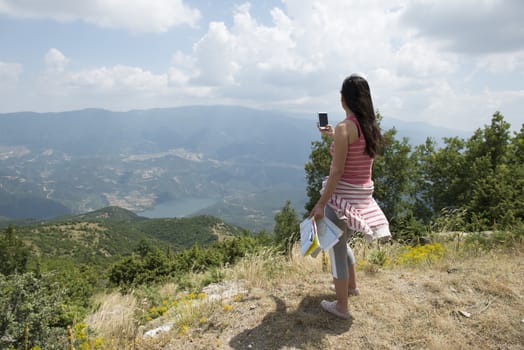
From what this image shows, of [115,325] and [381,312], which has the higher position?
[381,312]

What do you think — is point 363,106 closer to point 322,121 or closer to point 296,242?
point 322,121

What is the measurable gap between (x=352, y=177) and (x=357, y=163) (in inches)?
5.1

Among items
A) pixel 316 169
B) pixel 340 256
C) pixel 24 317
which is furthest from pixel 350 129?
pixel 316 169

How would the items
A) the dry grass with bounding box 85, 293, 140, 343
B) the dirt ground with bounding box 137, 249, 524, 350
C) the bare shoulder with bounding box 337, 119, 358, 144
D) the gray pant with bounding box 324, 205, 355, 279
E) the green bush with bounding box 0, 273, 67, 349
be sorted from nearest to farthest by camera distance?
the bare shoulder with bounding box 337, 119, 358, 144 < the dirt ground with bounding box 137, 249, 524, 350 < the gray pant with bounding box 324, 205, 355, 279 < the green bush with bounding box 0, 273, 67, 349 < the dry grass with bounding box 85, 293, 140, 343

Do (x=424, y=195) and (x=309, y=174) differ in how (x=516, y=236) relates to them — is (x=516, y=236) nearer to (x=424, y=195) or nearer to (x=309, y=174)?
(x=309, y=174)

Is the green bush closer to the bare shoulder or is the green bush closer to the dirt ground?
the dirt ground

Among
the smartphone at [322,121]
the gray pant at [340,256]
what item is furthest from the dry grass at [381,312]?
the smartphone at [322,121]

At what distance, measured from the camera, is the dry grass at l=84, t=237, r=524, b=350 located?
2639mm

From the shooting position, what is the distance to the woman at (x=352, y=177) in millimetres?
2523

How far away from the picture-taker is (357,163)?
263cm

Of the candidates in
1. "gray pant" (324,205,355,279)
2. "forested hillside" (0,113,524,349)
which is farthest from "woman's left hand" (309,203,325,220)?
"forested hillside" (0,113,524,349)

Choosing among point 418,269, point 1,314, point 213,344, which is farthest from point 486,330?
point 1,314

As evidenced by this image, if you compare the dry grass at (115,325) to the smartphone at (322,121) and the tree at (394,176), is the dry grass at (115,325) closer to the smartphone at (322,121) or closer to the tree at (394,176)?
the smartphone at (322,121)

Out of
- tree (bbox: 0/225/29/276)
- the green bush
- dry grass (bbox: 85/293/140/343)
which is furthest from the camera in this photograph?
tree (bbox: 0/225/29/276)
